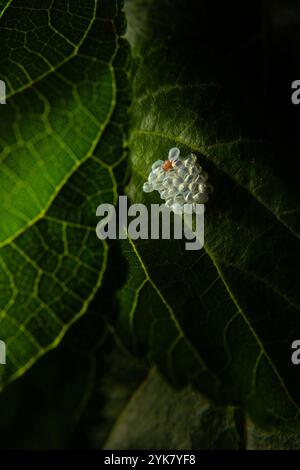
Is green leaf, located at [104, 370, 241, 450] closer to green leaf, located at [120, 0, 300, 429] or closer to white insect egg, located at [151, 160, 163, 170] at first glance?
green leaf, located at [120, 0, 300, 429]

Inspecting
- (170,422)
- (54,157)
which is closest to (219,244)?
(54,157)

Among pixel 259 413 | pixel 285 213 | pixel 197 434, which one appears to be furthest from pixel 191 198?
pixel 197 434

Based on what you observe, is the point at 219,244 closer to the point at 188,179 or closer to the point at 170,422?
the point at 188,179

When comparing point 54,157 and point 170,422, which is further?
point 170,422

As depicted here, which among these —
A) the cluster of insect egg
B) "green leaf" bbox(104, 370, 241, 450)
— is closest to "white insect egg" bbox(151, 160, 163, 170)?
the cluster of insect egg

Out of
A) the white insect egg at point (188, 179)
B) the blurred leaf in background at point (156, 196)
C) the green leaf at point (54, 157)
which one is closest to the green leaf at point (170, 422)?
the blurred leaf in background at point (156, 196)
